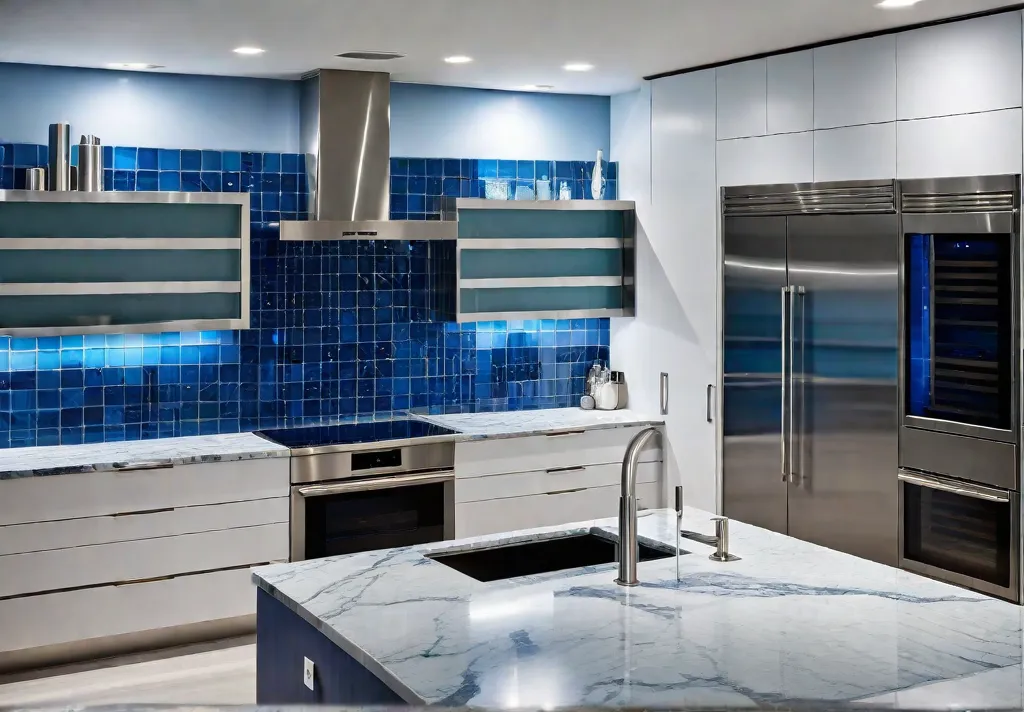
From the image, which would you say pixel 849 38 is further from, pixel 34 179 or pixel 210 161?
pixel 34 179

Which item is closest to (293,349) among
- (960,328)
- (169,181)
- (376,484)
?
(376,484)

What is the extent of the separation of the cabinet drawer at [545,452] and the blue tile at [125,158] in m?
2.00

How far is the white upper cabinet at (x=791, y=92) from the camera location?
4.72 m

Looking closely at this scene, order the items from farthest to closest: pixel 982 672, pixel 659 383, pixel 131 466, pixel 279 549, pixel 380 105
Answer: pixel 659 383 < pixel 380 105 < pixel 279 549 < pixel 131 466 < pixel 982 672

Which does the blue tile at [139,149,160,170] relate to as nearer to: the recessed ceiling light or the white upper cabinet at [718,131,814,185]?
the recessed ceiling light

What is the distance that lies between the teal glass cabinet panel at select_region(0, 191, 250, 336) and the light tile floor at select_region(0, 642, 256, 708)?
143 cm

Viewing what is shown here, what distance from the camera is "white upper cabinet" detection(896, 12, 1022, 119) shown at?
388 centimetres

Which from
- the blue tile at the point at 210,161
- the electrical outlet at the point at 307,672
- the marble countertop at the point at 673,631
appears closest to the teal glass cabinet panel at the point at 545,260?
the blue tile at the point at 210,161

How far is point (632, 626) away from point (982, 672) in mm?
694

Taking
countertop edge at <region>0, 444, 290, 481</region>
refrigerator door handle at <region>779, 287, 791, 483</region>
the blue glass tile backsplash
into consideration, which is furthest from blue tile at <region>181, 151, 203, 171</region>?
refrigerator door handle at <region>779, 287, 791, 483</region>

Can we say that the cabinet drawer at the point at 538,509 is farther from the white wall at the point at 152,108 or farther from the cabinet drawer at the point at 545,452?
the white wall at the point at 152,108

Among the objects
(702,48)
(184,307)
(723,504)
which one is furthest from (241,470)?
(702,48)

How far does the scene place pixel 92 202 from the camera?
473cm

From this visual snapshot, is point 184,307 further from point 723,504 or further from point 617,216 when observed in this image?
point 723,504
